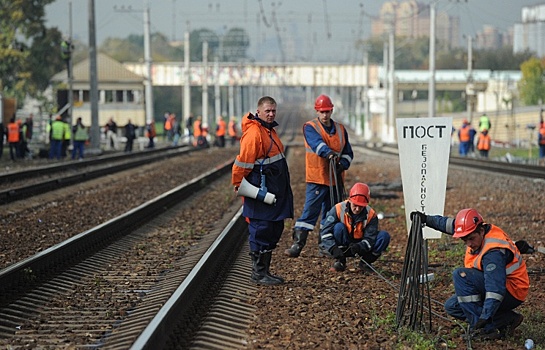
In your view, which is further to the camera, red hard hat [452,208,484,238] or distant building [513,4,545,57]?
distant building [513,4,545,57]

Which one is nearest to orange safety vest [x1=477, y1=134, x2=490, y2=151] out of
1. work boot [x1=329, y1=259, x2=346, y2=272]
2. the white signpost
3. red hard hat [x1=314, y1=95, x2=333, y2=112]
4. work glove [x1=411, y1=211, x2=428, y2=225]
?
red hard hat [x1=314, y1=95, x2=333, y2=112]

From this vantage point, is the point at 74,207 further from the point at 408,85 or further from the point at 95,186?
the point at 408,85

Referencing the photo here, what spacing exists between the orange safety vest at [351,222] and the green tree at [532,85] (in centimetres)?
8312

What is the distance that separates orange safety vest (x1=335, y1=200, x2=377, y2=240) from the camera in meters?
10.8

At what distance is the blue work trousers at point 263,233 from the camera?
10.1 metres

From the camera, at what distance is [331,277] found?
10977 mm

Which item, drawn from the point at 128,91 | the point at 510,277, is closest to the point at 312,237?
the point at 510,277

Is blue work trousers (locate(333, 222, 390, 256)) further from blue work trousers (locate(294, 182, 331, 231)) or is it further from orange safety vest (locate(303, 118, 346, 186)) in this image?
orange safety vest (locate(303, 118, 346, 186))

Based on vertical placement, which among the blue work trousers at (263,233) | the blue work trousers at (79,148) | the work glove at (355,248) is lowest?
the blue work trousers at (79,148)

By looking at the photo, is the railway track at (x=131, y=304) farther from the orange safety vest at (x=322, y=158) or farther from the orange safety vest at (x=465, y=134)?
the orange safety vest at (x=465, y=134)

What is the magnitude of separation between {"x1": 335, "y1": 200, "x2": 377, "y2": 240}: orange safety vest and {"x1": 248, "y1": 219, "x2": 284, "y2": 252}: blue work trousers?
Answer: 874 millimetres

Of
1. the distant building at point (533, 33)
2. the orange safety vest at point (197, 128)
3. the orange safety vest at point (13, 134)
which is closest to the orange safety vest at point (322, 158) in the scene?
the orange safety vest at point (13, 134)

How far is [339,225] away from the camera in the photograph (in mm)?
10820

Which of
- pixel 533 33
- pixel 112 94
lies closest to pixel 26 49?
pixel 112 94
